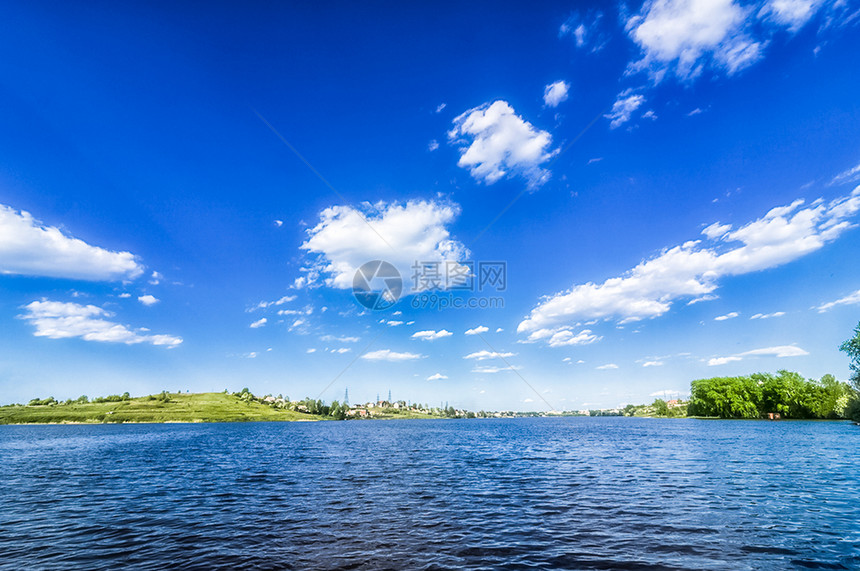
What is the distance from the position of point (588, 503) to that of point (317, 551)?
703 inches

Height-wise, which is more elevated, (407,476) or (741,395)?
(741,395)

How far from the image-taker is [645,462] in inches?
1747

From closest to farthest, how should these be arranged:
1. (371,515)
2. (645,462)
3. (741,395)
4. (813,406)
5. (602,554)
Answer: (602,554) < (371,515) < (645,462) < (813,406) < (741,395)

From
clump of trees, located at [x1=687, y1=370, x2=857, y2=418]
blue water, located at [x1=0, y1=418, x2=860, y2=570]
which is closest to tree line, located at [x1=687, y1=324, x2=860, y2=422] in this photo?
clump of trees, located at [x1=687, y1=370, x2=857, y2=418]

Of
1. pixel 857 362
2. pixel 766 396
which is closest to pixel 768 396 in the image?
pixel 766 396

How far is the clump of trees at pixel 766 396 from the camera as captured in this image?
140375 mm

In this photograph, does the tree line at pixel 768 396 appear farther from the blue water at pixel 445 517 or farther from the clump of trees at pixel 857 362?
A: the blue water at pixel 445 517

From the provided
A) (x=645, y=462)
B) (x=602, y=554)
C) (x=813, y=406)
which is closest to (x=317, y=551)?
(x=602, y=554)

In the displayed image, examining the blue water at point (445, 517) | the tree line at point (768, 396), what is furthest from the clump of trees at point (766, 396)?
the blue water at point (445, 517)

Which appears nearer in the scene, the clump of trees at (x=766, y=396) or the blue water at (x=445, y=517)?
the blue water at (x=445, y=517)

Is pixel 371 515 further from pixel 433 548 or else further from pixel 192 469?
pixel 192 469

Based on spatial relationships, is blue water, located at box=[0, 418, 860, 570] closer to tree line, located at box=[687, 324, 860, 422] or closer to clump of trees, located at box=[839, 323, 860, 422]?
clump of trees, located at box=[839, 323, 860, 422]

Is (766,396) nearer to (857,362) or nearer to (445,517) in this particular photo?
(857,362)

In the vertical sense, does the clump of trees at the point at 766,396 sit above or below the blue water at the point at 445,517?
above
